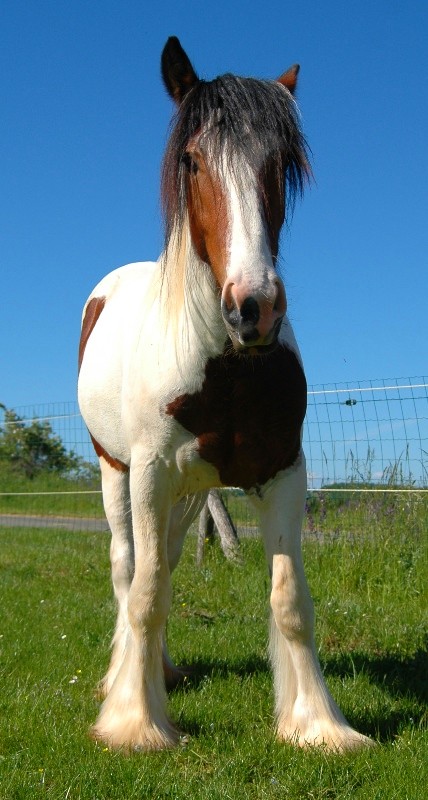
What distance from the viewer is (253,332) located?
277 cm

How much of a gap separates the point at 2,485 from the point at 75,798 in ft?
44.5

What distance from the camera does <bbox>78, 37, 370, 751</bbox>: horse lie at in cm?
313

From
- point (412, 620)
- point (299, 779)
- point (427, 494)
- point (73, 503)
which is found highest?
point (73, 503)

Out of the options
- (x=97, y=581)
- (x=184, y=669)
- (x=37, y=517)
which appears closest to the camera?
(x=184, y=669)

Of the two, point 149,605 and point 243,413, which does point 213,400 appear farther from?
point 149,605

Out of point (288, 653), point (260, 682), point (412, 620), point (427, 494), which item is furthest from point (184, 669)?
point (427, 494)

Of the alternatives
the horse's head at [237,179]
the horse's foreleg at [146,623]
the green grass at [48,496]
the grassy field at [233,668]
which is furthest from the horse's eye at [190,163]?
the green grass at [48,496]

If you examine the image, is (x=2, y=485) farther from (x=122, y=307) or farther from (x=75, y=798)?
(x=75, y=798)

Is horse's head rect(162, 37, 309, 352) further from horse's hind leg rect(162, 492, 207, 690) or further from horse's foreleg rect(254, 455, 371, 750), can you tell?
horse's hind leg rect(162, 492, 207, 690)

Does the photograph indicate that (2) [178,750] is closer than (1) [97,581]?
Yes

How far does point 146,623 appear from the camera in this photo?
3670 mm

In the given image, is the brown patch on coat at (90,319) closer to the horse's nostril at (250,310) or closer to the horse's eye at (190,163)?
the horse's eye at (190,163)

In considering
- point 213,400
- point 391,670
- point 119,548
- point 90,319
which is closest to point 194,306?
point 213,400

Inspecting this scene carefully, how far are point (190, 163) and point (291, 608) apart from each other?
1863 millimetres
